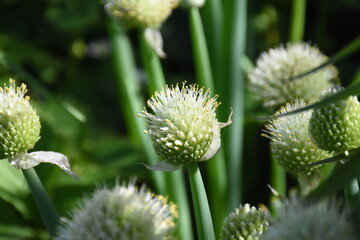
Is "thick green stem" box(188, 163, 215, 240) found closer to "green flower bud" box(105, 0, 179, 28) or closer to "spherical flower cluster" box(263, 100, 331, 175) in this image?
"spherical flower cluster" box(263, 100, 331, 175)

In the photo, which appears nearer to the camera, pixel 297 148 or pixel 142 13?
pixel 297 148

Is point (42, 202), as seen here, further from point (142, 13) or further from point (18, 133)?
point (142, 13)

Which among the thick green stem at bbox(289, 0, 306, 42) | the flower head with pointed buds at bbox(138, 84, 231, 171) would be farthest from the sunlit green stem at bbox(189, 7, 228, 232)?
the flower head with pointed buds at bbox(138, 84, 231, 171)

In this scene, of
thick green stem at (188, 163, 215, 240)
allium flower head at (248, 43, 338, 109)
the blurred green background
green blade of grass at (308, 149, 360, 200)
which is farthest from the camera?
the blurred green background

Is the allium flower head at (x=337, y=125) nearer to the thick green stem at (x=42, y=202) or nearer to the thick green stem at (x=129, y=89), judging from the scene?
the thick green stem at (x=42, y=202)

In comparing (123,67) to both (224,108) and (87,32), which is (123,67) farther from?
(87,32)

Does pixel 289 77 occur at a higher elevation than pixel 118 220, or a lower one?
higher

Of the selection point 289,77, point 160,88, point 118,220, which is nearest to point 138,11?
point 160,88
